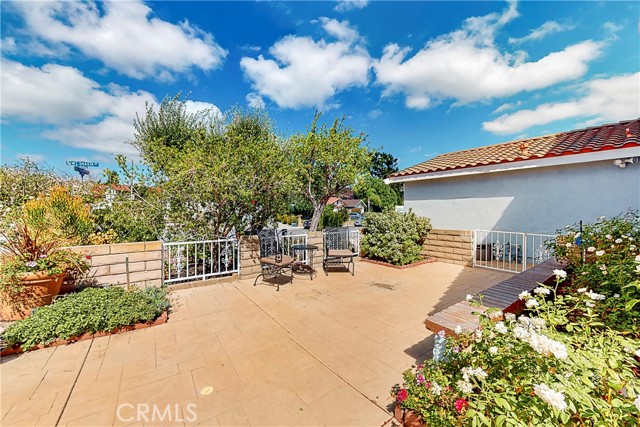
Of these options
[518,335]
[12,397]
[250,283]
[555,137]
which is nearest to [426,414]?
[518,335]

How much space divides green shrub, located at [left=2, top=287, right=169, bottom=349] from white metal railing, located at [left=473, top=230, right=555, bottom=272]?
7.49 m

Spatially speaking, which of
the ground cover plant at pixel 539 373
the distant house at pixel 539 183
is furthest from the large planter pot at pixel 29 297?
the distant house at pixel 539 183

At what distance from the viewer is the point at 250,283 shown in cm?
554

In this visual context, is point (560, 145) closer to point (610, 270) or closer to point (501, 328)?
point (610, 270)

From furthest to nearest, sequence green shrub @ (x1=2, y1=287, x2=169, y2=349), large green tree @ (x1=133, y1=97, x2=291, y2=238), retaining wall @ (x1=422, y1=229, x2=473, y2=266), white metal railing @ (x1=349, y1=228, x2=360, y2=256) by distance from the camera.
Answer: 1. white metal railing @ (x1=349, y1=228, x2=360, y2=256)
2. retaining wall @ (x1=422, y1=229, x2=473, y2=266)
3. large green tree @ (x1=133, y1=97, x2=291, y2=238)
4. green shrub @ (x1=2, y1=287, x2=169, y2=349)

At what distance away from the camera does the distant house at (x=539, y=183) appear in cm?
596

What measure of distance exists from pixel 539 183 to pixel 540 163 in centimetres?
73

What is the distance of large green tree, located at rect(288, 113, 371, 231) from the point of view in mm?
7977

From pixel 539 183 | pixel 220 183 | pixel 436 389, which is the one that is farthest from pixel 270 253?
pixel 539 183

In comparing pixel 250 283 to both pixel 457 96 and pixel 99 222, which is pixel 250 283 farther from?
pixel 457 96

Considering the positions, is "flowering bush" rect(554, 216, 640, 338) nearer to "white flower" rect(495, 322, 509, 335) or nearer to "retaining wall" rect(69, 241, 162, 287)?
"white flower" rect(495, 322, 509, 335)

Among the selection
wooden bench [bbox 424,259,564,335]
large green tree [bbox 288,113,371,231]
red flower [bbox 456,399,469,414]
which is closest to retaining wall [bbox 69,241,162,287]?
large green tree [bbox 288,113,371,231]

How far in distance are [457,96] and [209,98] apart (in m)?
13.9

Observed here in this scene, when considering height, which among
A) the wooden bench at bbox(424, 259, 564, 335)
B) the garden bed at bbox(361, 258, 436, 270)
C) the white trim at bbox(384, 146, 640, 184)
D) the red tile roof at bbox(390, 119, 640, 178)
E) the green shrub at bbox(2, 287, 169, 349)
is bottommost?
the garden bed at bbox(361, 258, 436, 270)
